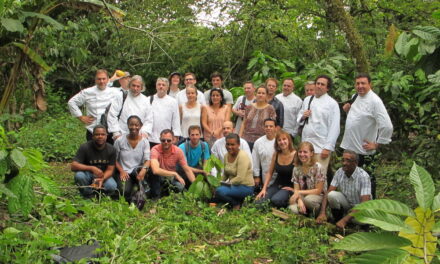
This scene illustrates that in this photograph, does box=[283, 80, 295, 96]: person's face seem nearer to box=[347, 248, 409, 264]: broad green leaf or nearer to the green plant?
the green plant

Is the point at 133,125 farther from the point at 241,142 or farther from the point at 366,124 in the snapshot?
the point at 366,124

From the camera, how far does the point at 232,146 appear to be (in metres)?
6.97

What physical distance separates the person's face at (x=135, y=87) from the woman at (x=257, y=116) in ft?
5.03

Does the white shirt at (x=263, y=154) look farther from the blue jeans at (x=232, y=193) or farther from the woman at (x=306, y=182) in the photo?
the woman at (x=306, y=182)

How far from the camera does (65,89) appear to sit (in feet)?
56.8

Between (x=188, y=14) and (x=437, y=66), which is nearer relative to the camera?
(x=437, y=66)

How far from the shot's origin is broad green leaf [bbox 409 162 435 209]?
193cm

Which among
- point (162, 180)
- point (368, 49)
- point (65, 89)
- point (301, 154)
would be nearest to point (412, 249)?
point (301, 154)

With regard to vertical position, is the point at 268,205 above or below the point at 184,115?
below

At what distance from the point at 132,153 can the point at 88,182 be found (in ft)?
2.27

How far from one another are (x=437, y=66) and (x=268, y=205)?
12.5 feet

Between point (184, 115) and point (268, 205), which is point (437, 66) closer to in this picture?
point (268, 205)

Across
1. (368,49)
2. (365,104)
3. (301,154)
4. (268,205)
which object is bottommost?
(268,205)

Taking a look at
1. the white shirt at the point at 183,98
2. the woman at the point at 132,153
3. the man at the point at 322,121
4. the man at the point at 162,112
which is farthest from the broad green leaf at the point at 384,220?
the white shirt at the point at 183,98
